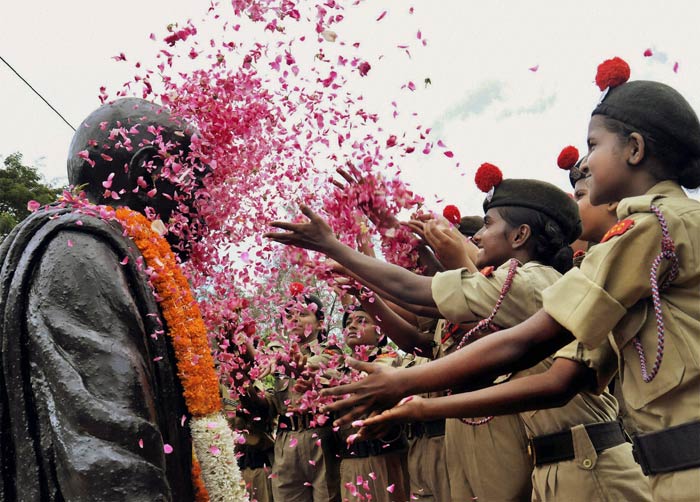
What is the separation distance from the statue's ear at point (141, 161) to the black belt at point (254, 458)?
6.44 m

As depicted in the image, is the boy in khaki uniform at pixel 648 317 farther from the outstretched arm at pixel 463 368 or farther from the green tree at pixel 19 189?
the green tree at pixel 19 189

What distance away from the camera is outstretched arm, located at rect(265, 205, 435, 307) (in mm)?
3109

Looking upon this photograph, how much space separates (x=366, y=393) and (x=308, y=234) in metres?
1.01

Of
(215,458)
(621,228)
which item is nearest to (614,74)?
(621,228)

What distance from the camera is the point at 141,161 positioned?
2.65 m

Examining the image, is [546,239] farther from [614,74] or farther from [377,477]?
[377,477]

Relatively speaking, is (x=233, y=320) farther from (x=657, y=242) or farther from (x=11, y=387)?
(x=657, y=242)

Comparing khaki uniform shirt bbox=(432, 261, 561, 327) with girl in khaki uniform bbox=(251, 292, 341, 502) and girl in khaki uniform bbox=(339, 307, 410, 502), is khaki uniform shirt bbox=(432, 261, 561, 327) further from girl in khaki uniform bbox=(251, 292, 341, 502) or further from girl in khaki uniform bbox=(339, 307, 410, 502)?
girl in khaki uniform bbox=(251, 292, 341, 502)

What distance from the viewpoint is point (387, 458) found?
685cm

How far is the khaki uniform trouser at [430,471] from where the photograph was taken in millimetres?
5922

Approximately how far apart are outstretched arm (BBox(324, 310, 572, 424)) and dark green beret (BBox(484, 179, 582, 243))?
5.23ft

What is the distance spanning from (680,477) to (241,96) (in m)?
2.40

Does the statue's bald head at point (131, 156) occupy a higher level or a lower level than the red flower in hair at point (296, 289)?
higher

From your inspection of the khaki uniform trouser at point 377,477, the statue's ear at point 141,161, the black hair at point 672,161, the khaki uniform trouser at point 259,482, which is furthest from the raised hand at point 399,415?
the khaki uniform trouser at point 259,482
